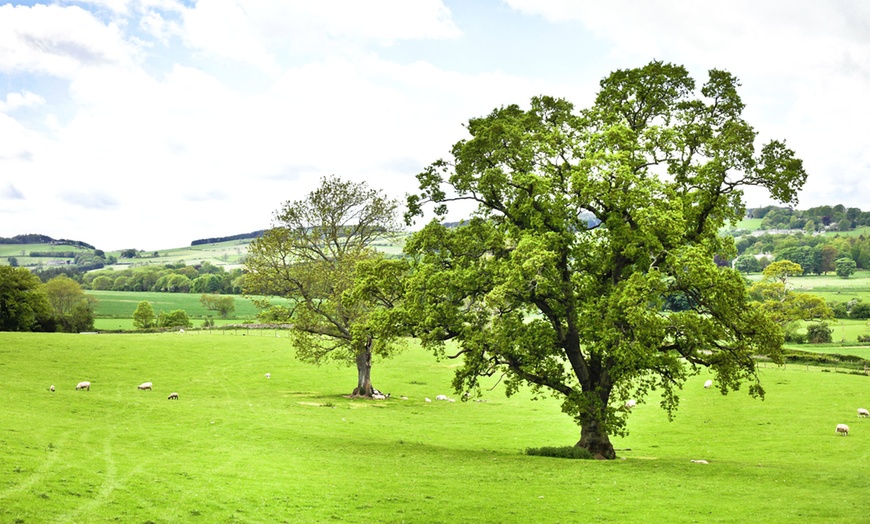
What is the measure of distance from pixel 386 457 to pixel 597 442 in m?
10.4

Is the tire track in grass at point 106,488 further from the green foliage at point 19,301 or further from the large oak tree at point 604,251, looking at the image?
the green foliage at point 19,301

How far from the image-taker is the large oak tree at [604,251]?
28.8 meters

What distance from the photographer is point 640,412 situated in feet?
191

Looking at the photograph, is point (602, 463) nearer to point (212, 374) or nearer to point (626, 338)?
point (626, 338)

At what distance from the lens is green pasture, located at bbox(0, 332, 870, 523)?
2095cm

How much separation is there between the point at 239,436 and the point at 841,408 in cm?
4662

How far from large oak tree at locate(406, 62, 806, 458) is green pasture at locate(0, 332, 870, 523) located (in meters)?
4.64

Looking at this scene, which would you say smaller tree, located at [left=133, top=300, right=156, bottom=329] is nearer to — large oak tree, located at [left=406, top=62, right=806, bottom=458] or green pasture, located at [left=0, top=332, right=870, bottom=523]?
green pasture, located at [left=0, top=332, right=870, bottom=523]

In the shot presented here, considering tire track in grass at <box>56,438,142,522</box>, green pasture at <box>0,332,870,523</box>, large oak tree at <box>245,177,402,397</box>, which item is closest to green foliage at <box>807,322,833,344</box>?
green pasture at <box>0,332,870,523</box>

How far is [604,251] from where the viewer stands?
3169 cm

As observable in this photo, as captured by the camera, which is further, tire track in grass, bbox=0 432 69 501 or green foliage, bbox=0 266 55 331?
green foliage, bbox=0 266 55 331

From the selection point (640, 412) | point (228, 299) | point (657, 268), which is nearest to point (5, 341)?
point (640, 412)

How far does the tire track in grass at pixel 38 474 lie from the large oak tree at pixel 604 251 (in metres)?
15.9

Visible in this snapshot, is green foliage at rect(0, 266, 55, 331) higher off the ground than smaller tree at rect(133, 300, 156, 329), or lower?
higher
